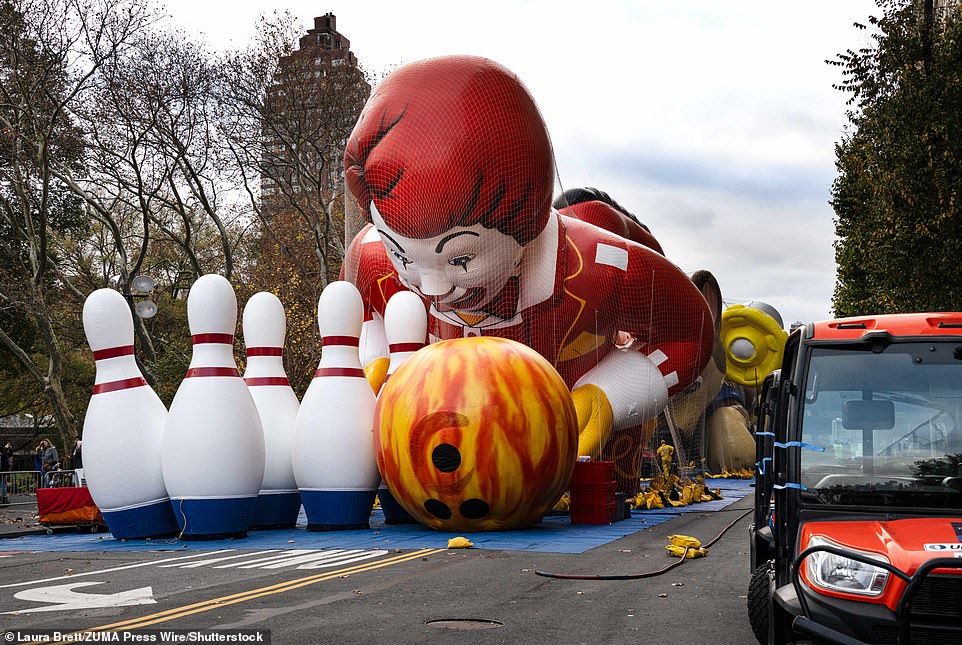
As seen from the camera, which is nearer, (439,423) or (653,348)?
(439,423)

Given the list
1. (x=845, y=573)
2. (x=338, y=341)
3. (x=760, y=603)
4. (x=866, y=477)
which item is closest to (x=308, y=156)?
(x=338, y=341)

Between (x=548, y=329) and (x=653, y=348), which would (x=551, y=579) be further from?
(x=653, y=348)

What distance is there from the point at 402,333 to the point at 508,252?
1.93 metres

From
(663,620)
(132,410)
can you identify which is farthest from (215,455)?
(663,620)

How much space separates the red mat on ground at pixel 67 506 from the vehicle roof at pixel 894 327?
12424mm

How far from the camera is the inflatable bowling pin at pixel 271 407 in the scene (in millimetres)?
13891

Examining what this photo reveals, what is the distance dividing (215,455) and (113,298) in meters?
2.44

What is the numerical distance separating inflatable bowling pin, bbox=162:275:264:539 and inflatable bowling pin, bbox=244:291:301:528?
1.06m

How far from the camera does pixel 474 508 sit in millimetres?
12344

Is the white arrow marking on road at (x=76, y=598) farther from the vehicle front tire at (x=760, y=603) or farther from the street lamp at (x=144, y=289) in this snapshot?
the street lamp at (x=144, y=289)

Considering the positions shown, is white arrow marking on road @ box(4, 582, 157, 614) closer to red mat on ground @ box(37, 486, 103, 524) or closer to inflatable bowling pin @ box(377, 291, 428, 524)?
inflatable bowling pin @ box(377, 291, 428, 524)

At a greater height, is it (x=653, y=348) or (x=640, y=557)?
(x=653, y=348)

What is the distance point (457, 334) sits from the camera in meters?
15.9

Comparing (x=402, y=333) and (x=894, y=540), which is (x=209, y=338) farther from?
(x=894, y=540)
